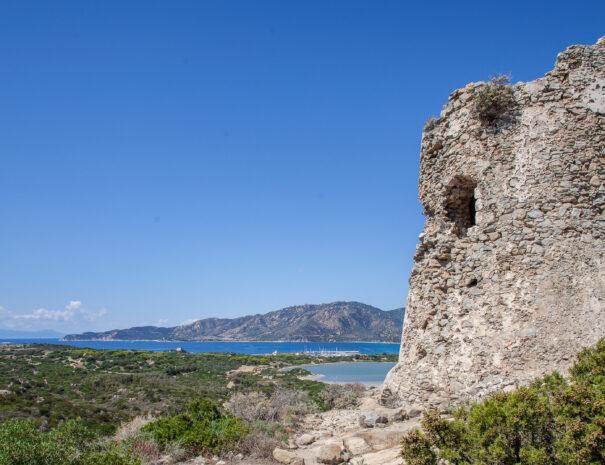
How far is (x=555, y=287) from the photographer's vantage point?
5.50 meters

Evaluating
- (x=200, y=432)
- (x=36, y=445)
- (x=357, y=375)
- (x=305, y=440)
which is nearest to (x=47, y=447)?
(x=36, y=445)

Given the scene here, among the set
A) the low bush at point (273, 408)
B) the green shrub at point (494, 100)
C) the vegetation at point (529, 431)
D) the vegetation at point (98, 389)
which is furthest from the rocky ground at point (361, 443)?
the green shrub at point (494, 100)

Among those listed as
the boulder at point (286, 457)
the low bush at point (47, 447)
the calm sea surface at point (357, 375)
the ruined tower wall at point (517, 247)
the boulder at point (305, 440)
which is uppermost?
the ruined tower wall at point (517, 247)

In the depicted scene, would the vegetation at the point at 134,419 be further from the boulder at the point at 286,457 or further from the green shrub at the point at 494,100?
the green shrub at the point at 494,100

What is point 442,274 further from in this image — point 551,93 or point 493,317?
point 551,93

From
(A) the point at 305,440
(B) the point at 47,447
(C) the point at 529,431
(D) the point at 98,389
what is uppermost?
(C) the point at 529,431

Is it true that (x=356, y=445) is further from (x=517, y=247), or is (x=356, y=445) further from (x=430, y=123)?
(x=430, y=123)

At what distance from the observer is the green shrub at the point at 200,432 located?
6660 millimetres

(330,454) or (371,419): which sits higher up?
(371,419)

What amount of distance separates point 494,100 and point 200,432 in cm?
737

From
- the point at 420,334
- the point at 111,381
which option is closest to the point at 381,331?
the point at 111,381

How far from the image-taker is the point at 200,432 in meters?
6.86

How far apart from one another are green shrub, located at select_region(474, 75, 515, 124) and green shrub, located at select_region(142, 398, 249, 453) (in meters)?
6.74

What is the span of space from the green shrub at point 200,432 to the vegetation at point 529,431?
13.2 ft
